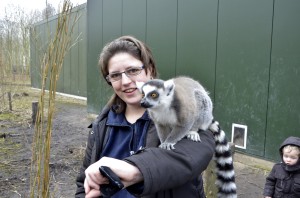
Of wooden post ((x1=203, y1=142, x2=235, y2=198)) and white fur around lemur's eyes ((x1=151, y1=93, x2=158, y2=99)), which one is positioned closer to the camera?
white fur around lemur's eyes ((x1=151, y1=93, x2=158, y2=99))

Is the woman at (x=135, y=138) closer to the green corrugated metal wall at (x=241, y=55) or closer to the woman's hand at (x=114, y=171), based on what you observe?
the woman's hand at (x=114, y=171)

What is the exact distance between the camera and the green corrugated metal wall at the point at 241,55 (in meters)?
3.96

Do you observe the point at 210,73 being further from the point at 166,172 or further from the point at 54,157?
the point at 166,172

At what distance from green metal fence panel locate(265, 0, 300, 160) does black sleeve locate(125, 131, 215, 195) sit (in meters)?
3.16

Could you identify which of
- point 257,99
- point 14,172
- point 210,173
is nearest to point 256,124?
point 257,99

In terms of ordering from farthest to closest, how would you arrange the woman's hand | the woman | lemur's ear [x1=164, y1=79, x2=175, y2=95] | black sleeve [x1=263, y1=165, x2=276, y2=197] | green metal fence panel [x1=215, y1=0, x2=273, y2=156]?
green metal fence panel [x1=215, y1=0, x2=273, y2=156], black sleeve [x1=263, y1=165, x2=276, y2=197], lemur's ear [x1=164, y1=79, x2=175, y2=95], the woman, the woman's hand

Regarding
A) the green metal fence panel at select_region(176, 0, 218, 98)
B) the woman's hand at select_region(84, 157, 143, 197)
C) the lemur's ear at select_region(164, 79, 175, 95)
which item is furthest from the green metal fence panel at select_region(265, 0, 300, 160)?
the woman's hand at select_region(84, 157, 143, 197)

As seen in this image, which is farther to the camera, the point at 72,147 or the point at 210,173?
the point at 72,147

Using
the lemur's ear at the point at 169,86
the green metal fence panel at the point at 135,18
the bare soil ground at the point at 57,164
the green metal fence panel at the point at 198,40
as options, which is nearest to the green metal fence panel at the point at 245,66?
the green metal fence panel at the point at 198,40

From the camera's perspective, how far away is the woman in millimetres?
1058

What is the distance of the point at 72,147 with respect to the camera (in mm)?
5168

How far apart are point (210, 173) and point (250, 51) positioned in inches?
99.2

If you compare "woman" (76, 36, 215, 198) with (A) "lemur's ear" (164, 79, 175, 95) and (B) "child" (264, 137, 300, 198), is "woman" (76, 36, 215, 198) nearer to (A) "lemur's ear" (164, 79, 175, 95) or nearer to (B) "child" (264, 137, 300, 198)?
(A) "lemur's ear" (164, 79, 175, 95)

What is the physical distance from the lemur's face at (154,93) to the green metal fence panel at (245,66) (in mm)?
2785
